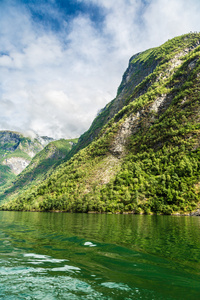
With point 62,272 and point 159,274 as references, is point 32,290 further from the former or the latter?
point 159,274

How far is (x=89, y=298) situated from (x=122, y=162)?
164m

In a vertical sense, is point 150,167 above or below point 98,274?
above

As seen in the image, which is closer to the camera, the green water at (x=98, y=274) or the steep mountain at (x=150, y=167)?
the green water at (x=98, y=274)

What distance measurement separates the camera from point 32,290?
7.30 m

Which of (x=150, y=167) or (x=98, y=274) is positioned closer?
(x=98, y=274)

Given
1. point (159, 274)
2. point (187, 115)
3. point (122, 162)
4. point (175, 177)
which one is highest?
point (187, 115)

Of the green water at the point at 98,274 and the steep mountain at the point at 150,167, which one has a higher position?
the steep mountain at the point at 150,167

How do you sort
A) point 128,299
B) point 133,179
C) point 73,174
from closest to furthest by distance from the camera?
point 128,299
point 133,179
point 73,174

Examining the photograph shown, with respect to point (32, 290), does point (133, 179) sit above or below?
above

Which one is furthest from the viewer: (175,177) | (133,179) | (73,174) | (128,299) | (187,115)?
(73,174)

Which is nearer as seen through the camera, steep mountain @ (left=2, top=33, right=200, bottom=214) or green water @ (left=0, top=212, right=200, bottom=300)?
green water @ (left=0, top=212, right=200, bottom=300)

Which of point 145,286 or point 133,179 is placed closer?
point 145,286

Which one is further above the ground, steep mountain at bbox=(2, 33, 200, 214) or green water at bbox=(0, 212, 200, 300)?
steep mountain at bbox=(2, 33, 200, 214)

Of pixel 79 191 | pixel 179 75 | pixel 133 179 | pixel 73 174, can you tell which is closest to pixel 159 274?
pixel 133 179
